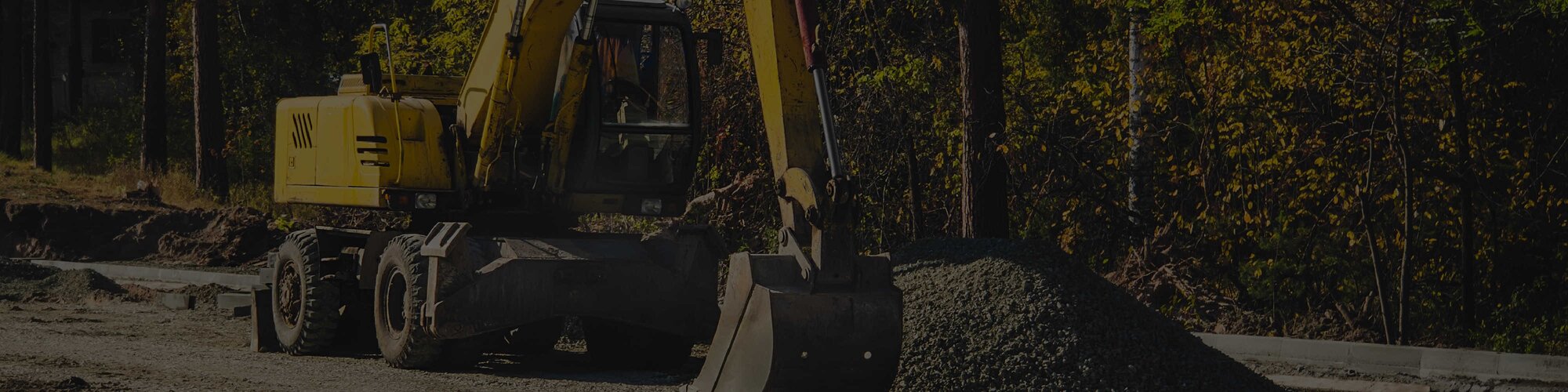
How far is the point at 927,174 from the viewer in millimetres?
17328

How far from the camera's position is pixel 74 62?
48.6 metres

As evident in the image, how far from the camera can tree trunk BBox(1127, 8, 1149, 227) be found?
15.4 meters

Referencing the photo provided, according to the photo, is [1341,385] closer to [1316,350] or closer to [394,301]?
[1316,350]

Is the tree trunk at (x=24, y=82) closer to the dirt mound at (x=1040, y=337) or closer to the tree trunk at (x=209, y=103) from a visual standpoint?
the tree trunk at (x=209, y=103)

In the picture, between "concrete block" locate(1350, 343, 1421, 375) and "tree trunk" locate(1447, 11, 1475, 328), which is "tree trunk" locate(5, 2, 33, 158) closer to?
"tree trunk" locate(1447, 11, 1475, 328)

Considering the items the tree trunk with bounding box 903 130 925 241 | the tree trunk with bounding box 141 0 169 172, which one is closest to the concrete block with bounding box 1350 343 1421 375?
the tree trunk with bounding box 903 130 925 241

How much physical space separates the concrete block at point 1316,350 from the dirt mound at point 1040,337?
7.49ft

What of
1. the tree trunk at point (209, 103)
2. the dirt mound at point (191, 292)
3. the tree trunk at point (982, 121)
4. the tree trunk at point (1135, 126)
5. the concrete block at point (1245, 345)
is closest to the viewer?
the concrete block at point (1245, 345)

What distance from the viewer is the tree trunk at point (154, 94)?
3089 centimetres

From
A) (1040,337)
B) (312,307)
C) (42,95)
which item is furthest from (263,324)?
(42,95)

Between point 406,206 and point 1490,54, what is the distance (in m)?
8.65

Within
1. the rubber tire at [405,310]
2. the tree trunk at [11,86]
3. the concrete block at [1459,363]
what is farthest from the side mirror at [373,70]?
the tree trunk at [11,86]

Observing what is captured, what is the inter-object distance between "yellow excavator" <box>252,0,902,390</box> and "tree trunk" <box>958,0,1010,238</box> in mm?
3438

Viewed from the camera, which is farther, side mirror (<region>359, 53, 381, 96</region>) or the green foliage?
the green foliage
